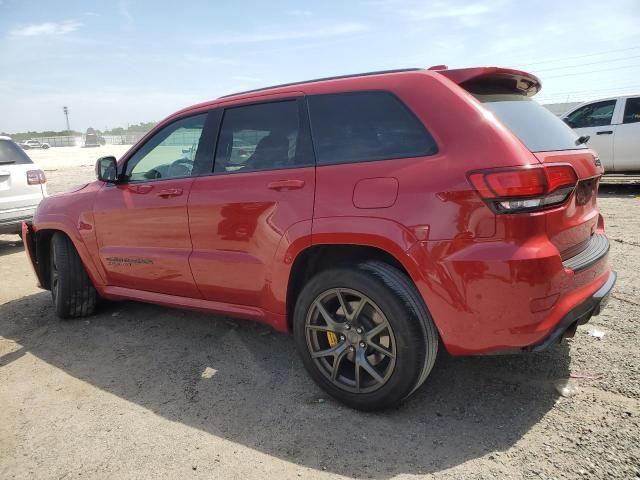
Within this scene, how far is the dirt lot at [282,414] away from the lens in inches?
89.4

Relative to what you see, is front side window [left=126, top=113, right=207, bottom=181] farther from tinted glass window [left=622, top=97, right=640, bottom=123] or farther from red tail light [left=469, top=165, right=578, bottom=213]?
tinted glass window [left=622, top=97, right=640, bottom=123]

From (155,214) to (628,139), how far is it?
369 inches

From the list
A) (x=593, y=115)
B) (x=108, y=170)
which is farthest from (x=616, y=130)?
(x=108, y=170)

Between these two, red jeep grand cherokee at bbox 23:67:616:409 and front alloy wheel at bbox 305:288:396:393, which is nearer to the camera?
red jeep grand cherokee at bbox 23:67:616:409

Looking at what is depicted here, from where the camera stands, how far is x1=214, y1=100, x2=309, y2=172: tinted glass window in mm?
2930

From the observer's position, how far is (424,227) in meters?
Result: 2.30

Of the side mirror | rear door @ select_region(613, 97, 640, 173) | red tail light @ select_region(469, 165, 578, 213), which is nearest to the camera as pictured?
red tail light @ select_region(469, 165, 578, 213)

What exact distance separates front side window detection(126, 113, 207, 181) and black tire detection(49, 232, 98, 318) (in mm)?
1079

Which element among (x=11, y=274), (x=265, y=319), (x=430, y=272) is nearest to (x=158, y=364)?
(x=265, y=319)

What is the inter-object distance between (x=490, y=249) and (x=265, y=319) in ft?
Result: 4.94

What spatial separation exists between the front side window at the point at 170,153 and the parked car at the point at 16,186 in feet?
13.8

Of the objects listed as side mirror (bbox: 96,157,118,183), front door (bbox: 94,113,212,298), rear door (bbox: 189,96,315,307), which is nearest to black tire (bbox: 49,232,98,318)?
front door (bbox: 94,113,212,298)

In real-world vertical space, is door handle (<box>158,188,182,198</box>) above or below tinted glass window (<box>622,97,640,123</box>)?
below

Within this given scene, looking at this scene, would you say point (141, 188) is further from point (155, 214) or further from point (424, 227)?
point (424, 227)
